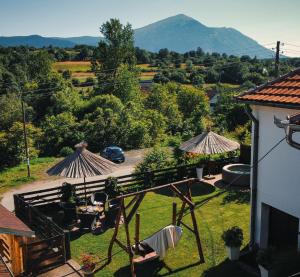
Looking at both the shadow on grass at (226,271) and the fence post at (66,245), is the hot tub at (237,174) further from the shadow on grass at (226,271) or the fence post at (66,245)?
the fence post at (66,245)

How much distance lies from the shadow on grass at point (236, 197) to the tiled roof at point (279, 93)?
7.02m

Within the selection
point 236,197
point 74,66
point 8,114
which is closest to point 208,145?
point 236,197

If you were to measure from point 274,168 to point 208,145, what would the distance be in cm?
771

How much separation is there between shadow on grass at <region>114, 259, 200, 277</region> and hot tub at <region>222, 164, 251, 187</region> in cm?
745

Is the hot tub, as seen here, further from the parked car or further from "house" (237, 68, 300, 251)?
the parked car

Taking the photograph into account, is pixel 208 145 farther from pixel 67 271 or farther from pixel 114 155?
pixel 114 155

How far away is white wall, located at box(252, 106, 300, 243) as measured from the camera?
892cm

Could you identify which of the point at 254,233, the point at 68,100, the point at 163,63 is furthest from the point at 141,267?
the point at 163,63

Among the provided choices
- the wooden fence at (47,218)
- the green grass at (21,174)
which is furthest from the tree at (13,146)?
the wooden fence at (47,218)

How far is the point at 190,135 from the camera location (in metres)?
30.8

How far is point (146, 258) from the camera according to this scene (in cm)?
Result: 1059

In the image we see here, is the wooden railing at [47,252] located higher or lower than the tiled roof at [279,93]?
lower

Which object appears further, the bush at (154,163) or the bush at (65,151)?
the bush at (65,151)

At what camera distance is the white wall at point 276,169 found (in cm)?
892
